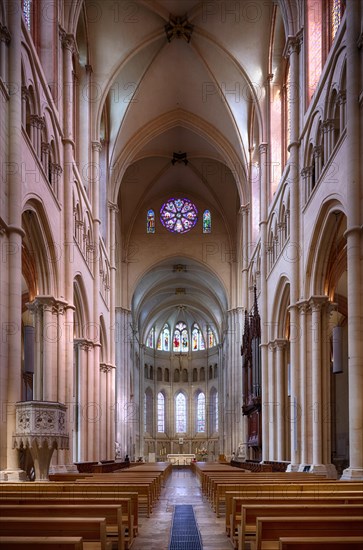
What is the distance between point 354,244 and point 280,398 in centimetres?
1234

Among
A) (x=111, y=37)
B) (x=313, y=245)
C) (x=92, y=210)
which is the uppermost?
(x=111, y=37)

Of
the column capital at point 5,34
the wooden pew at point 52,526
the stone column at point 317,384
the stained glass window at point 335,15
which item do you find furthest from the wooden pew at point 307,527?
the stained glass window at point 335,15

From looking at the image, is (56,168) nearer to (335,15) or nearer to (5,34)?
(5,34)

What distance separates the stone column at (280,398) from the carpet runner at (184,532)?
35.9ft

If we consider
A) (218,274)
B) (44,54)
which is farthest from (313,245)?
(218,274)

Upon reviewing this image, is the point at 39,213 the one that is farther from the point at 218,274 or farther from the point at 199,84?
the point at 218,274

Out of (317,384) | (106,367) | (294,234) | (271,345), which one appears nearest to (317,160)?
(294,234)

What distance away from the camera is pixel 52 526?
5508 millimetres

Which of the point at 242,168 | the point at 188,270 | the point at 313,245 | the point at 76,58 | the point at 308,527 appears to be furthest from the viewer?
the point at 188,270

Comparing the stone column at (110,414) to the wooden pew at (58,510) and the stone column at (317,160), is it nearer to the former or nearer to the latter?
the stone column at (317,160)

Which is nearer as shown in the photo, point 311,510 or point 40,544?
point 40,544

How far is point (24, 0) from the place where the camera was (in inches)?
679

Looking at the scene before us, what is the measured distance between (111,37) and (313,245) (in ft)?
42.9

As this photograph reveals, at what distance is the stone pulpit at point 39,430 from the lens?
12844 millimetres
